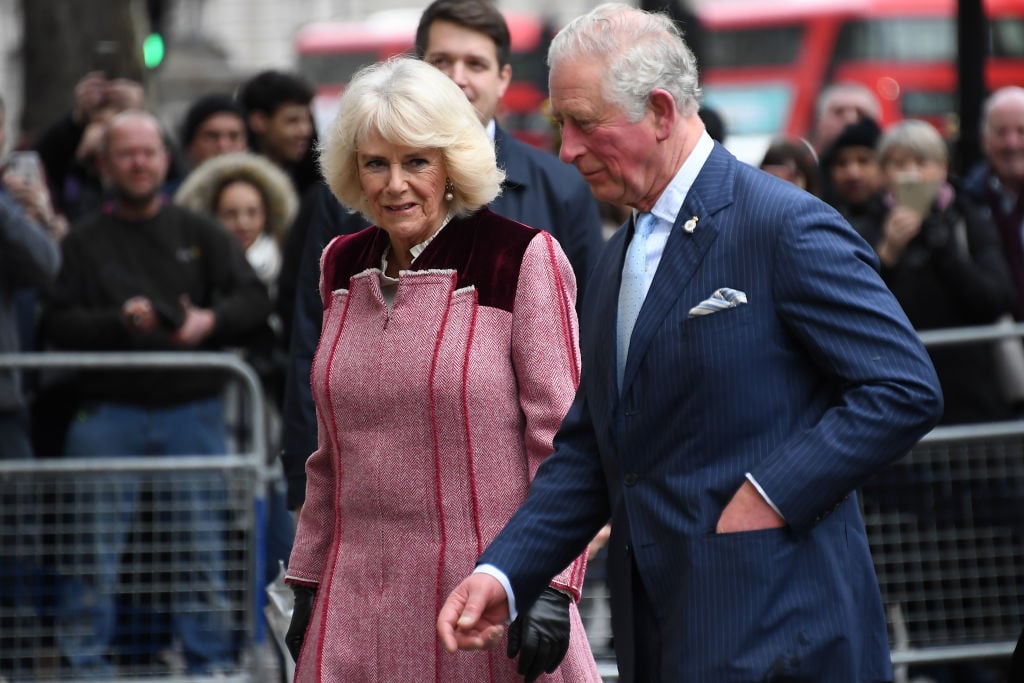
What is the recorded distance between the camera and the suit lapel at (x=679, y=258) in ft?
11.6

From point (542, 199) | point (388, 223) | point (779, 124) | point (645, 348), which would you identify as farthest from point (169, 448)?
point (779, 124)

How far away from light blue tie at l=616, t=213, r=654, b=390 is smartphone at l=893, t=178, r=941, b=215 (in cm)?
424

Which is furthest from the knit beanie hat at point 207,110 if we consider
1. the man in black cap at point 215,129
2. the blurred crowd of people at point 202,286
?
the blurred crowd of people at point 202,286

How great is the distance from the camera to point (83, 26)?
12664mm

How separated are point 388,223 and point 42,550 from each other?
3396 mm

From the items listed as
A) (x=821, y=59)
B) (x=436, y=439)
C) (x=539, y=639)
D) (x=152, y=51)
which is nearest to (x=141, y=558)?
(x=436, y=439)

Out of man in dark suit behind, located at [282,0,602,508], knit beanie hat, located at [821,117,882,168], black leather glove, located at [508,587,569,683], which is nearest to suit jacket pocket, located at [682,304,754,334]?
black leather glove, located at [508,587,569,683]

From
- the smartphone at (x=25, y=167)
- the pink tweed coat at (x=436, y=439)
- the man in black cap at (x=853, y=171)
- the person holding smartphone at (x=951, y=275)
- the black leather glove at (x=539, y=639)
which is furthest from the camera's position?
the man in black cap at (x=853, y=171)

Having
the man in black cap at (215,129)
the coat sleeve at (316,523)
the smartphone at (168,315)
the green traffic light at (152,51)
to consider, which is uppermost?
the green traffic light at (152,51)

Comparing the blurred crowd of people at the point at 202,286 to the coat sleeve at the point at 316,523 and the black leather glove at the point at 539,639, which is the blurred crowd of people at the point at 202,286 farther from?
the black leather glove at the point at 539,639

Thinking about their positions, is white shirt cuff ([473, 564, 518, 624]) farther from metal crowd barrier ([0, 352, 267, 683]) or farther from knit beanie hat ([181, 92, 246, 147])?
knit beanie hat ([181, 92, 246, 147])

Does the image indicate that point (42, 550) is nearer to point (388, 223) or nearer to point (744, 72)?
point (388, 223)

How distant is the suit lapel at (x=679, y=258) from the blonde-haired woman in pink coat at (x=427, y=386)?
0.62 meters

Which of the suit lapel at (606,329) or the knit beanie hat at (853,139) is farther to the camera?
the knit beanie hat at (853,139)
